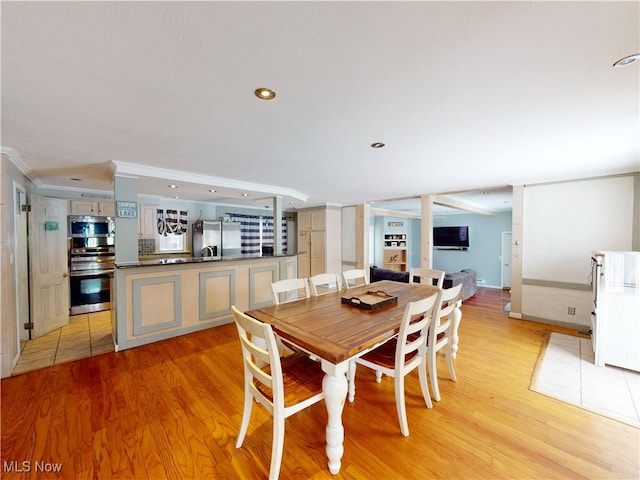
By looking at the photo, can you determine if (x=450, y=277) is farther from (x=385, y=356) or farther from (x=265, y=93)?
(x=265, y=93)

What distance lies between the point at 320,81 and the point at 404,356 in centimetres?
183

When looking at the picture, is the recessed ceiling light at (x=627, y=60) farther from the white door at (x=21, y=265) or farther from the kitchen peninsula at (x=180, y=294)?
the white door at (x=21, y=265)

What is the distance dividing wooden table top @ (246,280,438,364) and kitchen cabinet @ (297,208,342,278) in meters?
4.21

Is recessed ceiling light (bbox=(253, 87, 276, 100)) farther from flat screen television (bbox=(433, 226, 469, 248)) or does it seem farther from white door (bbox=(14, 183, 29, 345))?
flat screen television (bbox=(433, 226, 469, 248))

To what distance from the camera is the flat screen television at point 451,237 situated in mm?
8070

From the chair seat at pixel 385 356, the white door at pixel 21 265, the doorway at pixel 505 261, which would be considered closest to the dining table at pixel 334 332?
the chair seat at pixel 385 356

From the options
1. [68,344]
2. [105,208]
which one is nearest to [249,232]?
[105,208]

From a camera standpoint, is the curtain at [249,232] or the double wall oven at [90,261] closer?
the double wall oven at [90,261]

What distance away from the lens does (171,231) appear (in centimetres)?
548

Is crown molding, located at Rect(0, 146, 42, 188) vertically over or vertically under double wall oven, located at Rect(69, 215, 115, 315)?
over

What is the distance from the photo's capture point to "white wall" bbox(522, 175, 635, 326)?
A: 3311 millimetres

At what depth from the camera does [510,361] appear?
8.78 ft

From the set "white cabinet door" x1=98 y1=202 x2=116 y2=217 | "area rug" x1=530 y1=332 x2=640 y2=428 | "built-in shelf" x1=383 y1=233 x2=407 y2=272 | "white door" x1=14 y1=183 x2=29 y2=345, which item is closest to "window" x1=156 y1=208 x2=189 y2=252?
"white cabinet door" x1=98 y1=202 x2=116 y2=217

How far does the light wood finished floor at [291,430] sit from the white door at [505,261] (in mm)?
5937
